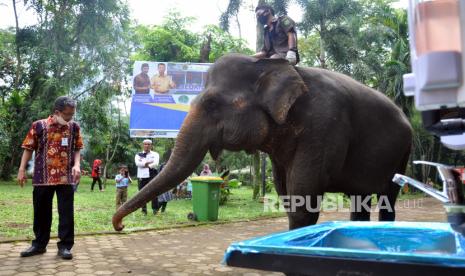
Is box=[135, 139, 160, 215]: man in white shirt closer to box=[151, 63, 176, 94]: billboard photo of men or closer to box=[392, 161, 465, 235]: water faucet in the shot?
box=[151, 63, 176, 94]: billboard photo of men

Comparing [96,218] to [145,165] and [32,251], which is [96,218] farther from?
[32,251]

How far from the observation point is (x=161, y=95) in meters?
13.5

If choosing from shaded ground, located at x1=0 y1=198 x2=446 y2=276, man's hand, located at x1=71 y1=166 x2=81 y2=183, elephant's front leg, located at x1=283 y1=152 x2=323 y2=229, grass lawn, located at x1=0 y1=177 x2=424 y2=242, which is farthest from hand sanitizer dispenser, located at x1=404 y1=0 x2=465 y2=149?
grass lawn, located at x1=0 y1=177 x2=424 y2=242

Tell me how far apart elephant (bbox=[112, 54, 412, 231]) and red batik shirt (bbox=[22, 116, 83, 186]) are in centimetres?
162

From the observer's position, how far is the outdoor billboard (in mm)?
13211

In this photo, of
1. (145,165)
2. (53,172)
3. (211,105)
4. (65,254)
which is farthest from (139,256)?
(145,165)

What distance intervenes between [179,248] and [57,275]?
185 cm

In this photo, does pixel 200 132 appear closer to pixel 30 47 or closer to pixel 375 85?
pixel 375 85

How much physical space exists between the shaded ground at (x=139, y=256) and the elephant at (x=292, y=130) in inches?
40.5

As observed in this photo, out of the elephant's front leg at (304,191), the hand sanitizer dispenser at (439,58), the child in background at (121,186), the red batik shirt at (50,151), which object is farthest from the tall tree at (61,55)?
the hand sanitizer dispenser at (439,58)

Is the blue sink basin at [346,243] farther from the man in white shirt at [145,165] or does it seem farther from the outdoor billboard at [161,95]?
the outdoor billboard at [161,95]

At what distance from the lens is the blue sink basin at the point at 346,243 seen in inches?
58.0

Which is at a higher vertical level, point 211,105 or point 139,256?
point 211,105

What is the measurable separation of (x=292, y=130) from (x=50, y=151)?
107 inches
